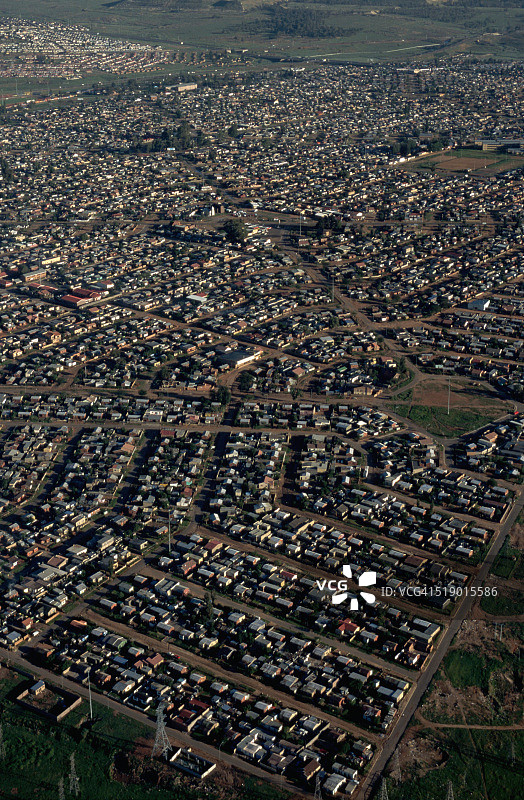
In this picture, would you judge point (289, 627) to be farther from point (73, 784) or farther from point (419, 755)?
point (73, 784)

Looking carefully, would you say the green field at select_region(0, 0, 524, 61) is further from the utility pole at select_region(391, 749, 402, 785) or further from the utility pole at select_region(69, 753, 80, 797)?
the utility pole at select_region(69, 753, 80, 797)

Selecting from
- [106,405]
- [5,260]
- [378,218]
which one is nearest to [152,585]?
[106,405]

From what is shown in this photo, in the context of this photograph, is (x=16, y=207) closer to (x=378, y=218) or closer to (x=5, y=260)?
(x=5, y=260)

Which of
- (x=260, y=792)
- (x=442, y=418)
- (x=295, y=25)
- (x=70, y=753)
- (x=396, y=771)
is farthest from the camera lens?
(x=295, y=25)

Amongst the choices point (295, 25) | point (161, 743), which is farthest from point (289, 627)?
point (295, 25)

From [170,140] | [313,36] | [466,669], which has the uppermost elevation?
[313,36]

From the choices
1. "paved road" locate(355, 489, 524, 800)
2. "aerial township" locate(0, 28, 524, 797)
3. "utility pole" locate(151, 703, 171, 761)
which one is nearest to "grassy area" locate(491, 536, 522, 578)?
"paved road" locate(355, 489, 524, 800)
